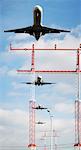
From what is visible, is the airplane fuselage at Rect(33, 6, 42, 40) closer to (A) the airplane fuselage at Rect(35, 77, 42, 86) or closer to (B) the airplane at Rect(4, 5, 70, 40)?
(B) the airplane at Rect(4, 5, 70, 40)

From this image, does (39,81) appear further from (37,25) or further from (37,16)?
(37,25)

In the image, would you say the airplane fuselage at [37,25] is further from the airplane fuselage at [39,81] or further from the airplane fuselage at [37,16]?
the airplane fuselage at [39,81]

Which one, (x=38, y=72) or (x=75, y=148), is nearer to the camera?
(x=75, y=148)

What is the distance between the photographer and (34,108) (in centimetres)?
19550

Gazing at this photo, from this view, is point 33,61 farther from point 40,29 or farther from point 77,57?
point 40,29

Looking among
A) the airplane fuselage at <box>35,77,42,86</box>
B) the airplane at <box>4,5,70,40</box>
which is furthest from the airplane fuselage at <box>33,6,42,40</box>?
the airplane fuselage at <box>35,77,42,86</box>

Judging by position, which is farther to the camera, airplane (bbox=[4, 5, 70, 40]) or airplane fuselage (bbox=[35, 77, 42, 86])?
airplane fuselage (bbox=[35, 77, 42, 86])

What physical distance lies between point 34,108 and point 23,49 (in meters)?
20.1

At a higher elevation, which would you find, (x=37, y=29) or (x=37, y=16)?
(x=37, y=16)

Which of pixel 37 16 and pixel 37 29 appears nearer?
pixel 37 29

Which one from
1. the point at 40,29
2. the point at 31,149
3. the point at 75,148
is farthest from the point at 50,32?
the point at 31,149

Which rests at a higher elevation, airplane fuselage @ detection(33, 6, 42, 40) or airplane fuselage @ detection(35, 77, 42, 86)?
airplane fuselage @ detection(33, 6, 42, 40)

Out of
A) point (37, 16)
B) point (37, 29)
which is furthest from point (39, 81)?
point (37, 29)

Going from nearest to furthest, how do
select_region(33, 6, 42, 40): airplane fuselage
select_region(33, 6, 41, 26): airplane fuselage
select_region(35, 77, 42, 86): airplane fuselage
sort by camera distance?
select_region(33, 6, 42, 40): airplane fuselage
select_region(33, 6, 41, 26): airplane fuselage
select_region(35, 77, 42, 86): airplane fuselage
